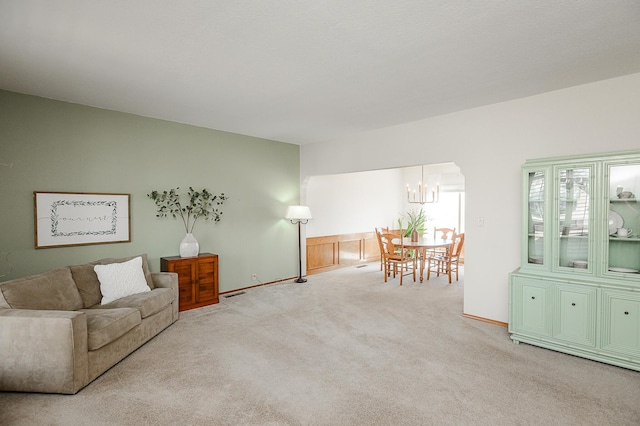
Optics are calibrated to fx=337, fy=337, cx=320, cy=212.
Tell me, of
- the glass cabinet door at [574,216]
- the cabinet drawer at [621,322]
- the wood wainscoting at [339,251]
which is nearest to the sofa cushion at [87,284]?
the wood wainscoting at [339,251]

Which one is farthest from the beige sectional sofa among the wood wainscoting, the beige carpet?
the wood wainscoting

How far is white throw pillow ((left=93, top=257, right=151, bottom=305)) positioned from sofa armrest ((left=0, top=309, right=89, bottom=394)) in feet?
3.37

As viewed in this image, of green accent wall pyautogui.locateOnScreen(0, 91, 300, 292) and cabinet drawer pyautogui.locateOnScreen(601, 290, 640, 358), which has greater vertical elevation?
green accent wall pyautogui.locateOnScreen(0, 91, 300, 292)

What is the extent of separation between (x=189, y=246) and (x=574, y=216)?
4.63m

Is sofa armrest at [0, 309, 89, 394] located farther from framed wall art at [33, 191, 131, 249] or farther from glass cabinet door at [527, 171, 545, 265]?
glass cabinet door at [527, 171, 545, 265]

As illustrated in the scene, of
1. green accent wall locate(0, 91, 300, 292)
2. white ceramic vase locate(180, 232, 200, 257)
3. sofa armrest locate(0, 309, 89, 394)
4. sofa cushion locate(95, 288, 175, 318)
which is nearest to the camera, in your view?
sofa armrest locate(0, 309, 89, 394)

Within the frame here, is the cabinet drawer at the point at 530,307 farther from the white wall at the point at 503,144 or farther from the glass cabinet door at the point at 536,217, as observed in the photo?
the white wall at the point at 503,144

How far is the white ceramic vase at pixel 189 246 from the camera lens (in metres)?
4.78

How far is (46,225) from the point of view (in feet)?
12.7

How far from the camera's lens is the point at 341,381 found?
9.11 feet

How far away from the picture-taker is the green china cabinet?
300 cm

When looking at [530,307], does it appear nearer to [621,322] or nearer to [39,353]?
Answer: [621,322]

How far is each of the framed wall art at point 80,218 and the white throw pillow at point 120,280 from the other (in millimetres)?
618

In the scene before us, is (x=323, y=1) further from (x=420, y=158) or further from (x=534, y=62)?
(x=420, y=158)
